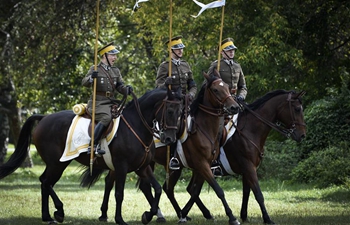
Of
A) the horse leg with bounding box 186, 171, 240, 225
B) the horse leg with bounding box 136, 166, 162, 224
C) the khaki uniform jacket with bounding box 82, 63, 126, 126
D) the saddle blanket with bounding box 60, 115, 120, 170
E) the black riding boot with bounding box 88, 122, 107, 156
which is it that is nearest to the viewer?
the horse leg with bounding box 186, 171, 240, 225

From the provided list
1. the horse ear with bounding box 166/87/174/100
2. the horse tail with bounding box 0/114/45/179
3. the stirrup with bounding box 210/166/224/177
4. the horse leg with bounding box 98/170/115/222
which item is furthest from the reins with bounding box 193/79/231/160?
the horse tail with bounding box 0/114/45/179

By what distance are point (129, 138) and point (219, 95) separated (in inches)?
64.3

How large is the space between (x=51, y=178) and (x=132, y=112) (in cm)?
196

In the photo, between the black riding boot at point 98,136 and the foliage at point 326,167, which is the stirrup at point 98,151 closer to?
the black riding boot at point 98,136

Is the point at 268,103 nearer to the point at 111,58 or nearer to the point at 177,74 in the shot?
the point at 177,74

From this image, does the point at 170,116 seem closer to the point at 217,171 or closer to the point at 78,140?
the point at 78,140

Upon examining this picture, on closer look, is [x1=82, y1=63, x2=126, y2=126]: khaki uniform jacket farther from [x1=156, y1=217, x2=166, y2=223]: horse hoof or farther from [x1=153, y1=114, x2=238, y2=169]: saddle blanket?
[x1=156, y1=217, x2=166, y2=223]: horse hoof

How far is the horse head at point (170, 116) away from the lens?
11773 millimetres

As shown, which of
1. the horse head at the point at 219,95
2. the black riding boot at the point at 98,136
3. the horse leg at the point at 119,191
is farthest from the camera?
the black riding boot at the point at 98,136

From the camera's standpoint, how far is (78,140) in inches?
510

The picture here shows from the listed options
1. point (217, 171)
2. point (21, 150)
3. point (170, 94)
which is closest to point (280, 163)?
point (217, 171)

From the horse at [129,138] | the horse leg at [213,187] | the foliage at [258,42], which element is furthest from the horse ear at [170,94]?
the foliage at [258,42]

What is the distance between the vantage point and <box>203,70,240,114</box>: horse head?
40.1 ft

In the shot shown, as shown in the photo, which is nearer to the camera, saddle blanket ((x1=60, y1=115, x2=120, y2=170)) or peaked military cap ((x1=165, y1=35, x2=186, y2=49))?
saddle blanket ((x1=60, y1=115, x2=120, y2=170))
